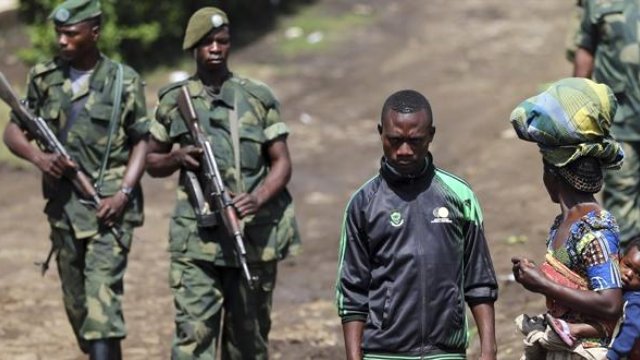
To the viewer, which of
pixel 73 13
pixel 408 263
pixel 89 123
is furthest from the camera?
pixel 89 123

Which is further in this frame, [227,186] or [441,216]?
[227,186]

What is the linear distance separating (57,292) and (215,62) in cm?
354

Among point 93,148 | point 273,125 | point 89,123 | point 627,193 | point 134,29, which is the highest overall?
point 273,125

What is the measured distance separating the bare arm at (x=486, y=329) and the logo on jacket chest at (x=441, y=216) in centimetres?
34

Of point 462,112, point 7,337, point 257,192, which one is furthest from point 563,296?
point 462,112

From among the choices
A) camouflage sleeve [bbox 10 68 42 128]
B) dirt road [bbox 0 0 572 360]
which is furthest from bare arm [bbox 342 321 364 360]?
camouflage sleeve [bbox 10 68 42 128]

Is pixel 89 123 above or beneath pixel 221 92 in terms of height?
beneath

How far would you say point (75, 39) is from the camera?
7.17m

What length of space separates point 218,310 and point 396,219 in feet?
6.26

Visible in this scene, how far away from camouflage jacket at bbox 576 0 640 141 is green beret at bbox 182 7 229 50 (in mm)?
2450

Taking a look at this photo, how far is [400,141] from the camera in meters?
5.02

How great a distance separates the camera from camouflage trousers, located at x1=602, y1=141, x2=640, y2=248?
794cm

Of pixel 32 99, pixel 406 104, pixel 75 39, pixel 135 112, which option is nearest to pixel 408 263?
pixel 406 104

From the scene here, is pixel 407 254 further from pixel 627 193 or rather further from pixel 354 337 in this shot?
pixel 627 193
